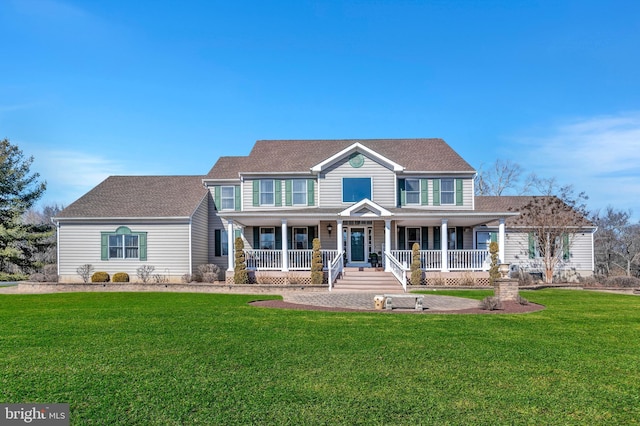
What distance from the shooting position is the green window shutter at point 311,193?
25922mm

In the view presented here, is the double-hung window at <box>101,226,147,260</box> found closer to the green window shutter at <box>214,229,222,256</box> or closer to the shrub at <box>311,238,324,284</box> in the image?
the green window shutter at <box>214,229,222,256</box>

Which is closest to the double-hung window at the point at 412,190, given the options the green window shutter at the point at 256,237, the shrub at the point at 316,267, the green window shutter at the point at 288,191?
the green window shutter at the point at 288,191

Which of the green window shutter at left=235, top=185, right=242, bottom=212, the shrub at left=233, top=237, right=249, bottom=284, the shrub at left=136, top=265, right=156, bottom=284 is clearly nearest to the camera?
the shrub at left=233, top=237, right=249, bottom=284

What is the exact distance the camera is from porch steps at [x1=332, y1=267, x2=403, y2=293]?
20.6 m

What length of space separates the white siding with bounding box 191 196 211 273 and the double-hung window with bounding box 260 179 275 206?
11.6 feet

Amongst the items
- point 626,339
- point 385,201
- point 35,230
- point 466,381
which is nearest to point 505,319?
point 626,339

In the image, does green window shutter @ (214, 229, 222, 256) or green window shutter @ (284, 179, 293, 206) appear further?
green window shutter @ (214, 229, 222, 256)

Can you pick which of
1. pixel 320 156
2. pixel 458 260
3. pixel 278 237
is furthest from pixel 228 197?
pixel 458 260

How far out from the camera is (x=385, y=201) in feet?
83.6

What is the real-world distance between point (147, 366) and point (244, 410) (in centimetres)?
233

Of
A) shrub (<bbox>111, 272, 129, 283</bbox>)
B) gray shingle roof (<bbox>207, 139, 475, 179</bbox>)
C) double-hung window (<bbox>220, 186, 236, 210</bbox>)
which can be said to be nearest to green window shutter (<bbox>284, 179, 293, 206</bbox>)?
gray shingle roof (<bbox>207, 139, 475, 179</bbox>)

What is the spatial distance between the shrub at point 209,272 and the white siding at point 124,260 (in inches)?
36.2

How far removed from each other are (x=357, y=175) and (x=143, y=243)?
11925 millimetres

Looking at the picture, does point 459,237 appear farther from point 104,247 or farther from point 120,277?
point 104,247
